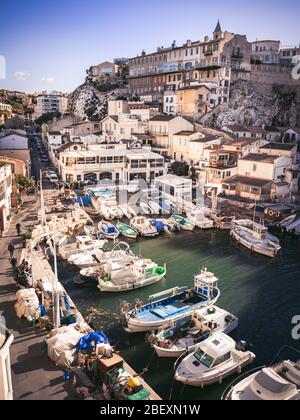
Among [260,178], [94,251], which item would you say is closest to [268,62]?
[260,178]

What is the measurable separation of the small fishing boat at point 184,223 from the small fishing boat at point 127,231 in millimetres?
3990

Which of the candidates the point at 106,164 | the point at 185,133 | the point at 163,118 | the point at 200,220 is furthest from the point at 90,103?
the point at 200,220

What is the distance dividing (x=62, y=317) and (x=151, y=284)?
6.25 metres

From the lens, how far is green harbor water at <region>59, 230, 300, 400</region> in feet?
42.1

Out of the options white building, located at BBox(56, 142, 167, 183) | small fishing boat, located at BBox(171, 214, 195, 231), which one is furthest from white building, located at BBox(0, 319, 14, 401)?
white building, located at BBox(56, 142, 167, 183)

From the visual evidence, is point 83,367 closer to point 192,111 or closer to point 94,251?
point 94,251

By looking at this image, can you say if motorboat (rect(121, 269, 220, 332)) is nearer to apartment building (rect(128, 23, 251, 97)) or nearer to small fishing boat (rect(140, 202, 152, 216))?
small fishing boat (rect(140, 202, 152, 216))

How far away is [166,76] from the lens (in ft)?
194

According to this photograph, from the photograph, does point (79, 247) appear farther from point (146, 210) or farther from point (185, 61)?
point (185, 61)

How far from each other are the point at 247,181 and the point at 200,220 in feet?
25.3

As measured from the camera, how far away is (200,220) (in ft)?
94.5

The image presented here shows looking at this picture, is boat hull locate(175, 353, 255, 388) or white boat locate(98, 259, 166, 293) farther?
white boat locate(98, 259, 166, 293)

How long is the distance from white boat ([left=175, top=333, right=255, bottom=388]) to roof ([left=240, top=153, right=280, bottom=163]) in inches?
949

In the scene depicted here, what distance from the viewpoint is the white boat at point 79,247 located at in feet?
71.1
